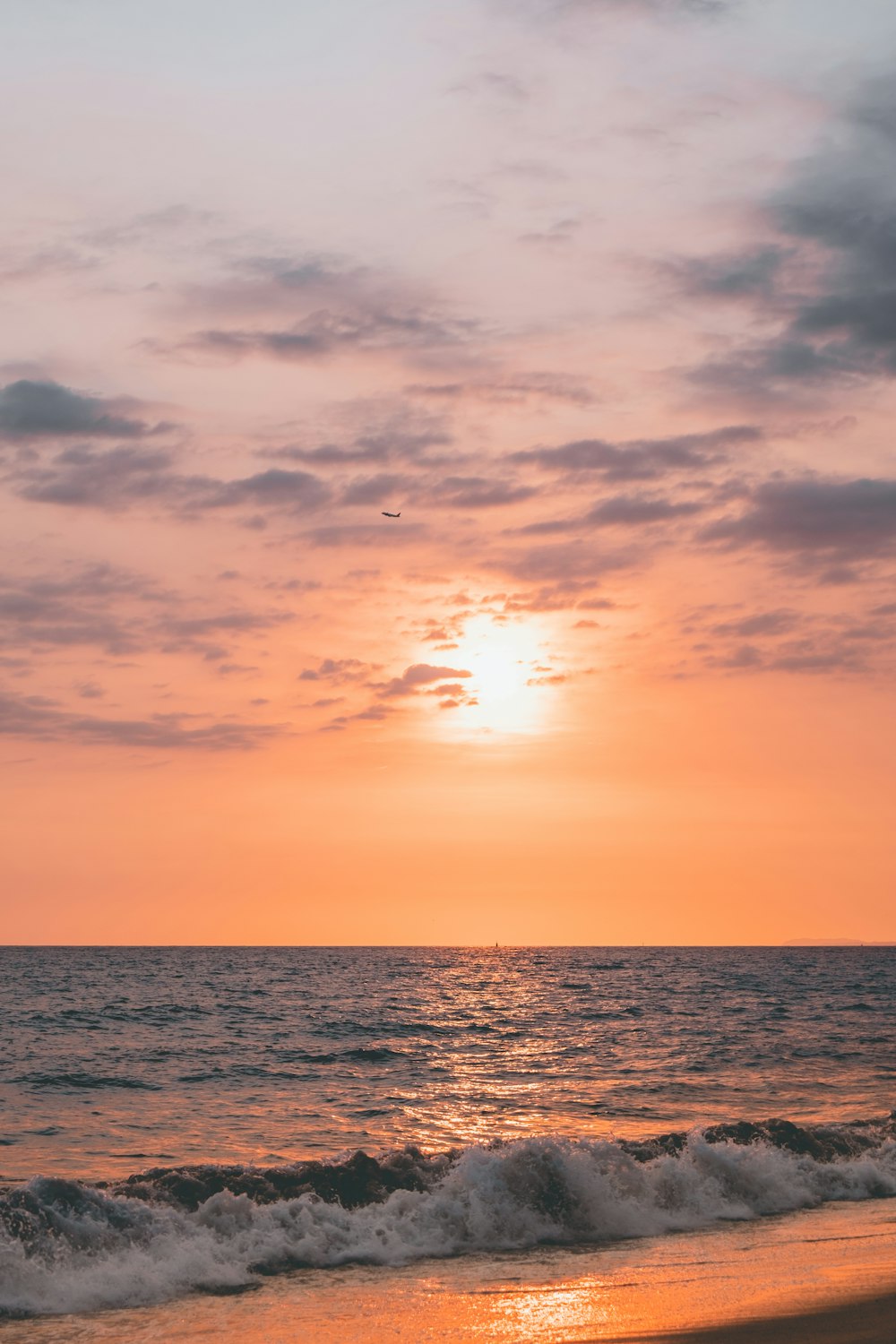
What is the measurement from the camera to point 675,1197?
20281 mm

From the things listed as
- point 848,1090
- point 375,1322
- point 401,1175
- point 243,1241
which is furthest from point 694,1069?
point 375,1322

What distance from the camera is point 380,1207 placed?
18.6 metres

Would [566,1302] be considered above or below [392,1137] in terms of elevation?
above

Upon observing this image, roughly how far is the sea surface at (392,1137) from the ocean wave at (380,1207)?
38 mm

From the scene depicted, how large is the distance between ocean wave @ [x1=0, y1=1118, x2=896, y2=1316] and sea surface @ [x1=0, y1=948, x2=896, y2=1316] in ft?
0.12

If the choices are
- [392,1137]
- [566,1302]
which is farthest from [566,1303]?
[392,1137]

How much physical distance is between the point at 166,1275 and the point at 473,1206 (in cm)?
515

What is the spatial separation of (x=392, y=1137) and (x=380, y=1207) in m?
7.69

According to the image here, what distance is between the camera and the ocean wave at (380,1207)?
15742mm

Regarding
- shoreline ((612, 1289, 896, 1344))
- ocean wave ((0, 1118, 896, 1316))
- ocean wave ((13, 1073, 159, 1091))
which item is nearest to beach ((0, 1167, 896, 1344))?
shoreline ((612, 1289, 896, 1344))

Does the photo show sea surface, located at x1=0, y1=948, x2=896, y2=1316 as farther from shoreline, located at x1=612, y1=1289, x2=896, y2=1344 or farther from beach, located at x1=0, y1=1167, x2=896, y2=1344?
shoreline, located at x1=612, y1=1289, x2=896, y2=1344

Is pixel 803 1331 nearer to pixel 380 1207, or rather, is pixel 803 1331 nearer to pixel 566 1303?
pixel 566 1303

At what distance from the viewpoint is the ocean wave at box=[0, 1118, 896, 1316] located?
51.6 feet

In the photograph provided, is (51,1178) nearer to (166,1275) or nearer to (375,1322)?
(166,1275)
